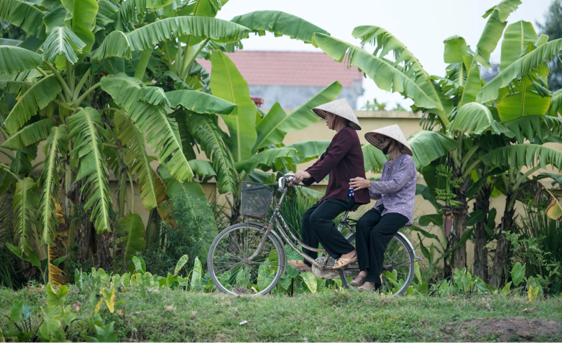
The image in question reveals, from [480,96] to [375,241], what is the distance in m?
3.30

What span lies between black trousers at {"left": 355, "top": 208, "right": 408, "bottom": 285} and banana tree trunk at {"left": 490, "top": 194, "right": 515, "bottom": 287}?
3417 mm

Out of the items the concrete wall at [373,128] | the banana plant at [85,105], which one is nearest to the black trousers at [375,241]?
the banana plant at [85,105]

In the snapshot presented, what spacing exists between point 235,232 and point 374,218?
143 cm

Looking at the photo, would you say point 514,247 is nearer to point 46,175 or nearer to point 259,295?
point 259,295

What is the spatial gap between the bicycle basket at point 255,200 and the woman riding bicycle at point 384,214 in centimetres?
85

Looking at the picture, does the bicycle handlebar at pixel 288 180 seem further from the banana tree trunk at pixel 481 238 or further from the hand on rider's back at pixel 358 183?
the banana tree trunk at pixel 481 238

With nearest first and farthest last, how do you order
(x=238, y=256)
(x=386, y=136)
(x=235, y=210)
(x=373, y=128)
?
(x=386, y=136) → (x=238, y=256) → (x=235, y=210) → (x=373, y=128)

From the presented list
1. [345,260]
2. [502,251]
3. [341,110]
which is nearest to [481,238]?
[502,251]

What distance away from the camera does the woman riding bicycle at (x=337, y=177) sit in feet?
18.8

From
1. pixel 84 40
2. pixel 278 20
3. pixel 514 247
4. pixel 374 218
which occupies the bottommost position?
pixel 514 247

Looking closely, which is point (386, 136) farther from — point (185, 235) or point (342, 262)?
point (185, 235)

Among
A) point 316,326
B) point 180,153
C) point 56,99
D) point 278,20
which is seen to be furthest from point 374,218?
point 56,99

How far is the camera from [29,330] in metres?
4.99

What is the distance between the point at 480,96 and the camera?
8000 millimetres
